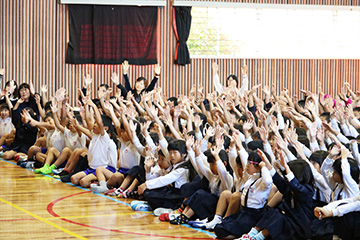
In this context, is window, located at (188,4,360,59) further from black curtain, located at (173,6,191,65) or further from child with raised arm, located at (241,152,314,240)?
child with raised arm, located at (241,152,314,240)

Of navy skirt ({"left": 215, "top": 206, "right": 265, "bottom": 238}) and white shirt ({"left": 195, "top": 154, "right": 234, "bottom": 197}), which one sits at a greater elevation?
white shirt ({"left": 195, "top": 154, "right": 234, "bottom": 197})

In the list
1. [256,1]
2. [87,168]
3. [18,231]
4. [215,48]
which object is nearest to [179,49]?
[215,48]

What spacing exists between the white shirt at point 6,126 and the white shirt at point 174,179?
200 inches

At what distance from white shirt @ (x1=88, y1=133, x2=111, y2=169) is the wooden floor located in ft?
1.30

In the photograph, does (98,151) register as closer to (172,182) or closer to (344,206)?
(172,182)

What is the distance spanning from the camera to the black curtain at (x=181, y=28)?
46.3ft

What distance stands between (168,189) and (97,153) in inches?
64.6

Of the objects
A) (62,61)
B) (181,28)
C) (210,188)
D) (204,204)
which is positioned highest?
(181,28)

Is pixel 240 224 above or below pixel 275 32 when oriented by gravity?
below

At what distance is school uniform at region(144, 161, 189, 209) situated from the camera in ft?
20.2

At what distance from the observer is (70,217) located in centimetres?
590

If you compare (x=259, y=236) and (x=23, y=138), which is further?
(x=23, y=138)

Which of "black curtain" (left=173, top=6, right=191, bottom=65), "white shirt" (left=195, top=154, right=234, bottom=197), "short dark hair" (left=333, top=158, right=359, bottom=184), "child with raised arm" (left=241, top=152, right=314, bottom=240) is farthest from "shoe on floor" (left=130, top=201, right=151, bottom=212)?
"black curtain" (left=173, top=6, right=191, bottom=65)

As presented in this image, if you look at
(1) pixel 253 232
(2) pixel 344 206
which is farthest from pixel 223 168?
(2) pixel 344 206
